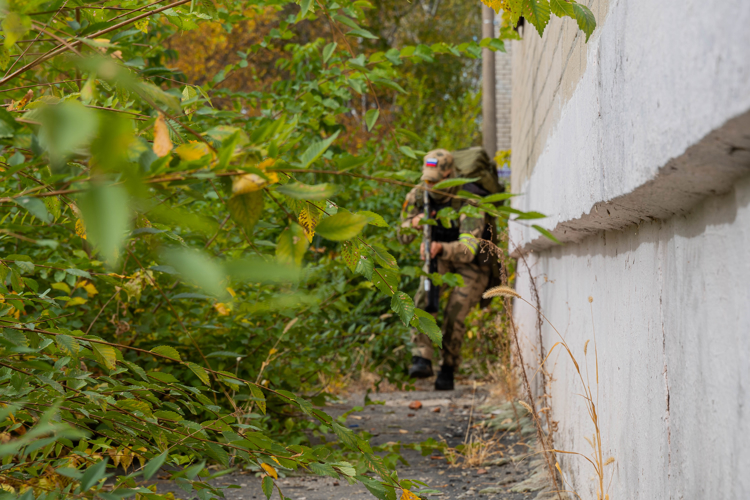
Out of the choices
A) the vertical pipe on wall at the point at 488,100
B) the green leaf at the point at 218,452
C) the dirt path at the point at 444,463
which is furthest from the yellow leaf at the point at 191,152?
the vertical pipe on wall at the point at 488,100

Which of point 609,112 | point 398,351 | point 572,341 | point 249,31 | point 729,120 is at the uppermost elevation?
point 249,31

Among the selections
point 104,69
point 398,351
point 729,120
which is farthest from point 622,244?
point 398,351

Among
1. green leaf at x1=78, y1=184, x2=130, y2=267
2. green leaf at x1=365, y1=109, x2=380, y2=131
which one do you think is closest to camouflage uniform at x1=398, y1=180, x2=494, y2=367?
green leaf at x1=365, y1=109, x2=380, y2=131

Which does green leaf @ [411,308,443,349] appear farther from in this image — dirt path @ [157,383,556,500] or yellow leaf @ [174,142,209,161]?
yellow leaf @ [174,142,209,161]

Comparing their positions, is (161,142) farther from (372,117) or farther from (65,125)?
(372,117)

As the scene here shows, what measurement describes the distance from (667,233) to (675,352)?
0.70ft

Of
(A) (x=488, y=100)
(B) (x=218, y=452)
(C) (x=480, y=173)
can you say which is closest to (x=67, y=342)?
(B) (x=218, y=452)

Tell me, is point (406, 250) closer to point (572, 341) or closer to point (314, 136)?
point (314, 136)

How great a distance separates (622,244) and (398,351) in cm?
329

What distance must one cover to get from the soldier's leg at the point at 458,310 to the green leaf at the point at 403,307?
11.4 ft

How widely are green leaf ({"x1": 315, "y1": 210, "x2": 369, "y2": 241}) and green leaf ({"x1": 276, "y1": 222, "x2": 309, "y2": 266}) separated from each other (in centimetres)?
2

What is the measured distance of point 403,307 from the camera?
1089 millimetres

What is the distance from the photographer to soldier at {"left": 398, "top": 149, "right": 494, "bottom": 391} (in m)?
4.39

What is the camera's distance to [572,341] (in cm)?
206
